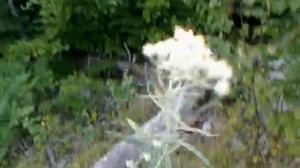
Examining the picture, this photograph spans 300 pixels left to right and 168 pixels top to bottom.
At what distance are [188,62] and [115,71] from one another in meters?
2.75

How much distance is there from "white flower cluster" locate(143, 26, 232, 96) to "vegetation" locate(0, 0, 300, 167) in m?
0.48

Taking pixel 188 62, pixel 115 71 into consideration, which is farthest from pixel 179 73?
pixel 115 71

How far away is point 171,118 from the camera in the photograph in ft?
10.7

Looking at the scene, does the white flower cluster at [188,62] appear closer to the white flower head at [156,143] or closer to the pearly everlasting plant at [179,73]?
the pearly everlasting plant at [179,73]

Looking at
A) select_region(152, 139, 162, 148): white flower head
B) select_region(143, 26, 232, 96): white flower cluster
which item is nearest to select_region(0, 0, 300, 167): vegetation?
select_region(143, 26, 232, 96): white flower cluster

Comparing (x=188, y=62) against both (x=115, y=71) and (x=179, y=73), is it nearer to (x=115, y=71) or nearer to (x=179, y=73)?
(x=179, y=73)

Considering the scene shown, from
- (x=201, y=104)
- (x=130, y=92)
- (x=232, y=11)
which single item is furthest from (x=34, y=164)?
(x=232, y=11)

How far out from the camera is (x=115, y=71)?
5.91 metres

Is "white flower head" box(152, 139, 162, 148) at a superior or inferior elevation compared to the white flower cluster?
inferior

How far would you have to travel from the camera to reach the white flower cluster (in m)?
3.17

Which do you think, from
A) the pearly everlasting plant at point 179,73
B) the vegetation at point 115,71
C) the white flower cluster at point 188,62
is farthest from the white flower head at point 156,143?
the vegetation at point 115,71

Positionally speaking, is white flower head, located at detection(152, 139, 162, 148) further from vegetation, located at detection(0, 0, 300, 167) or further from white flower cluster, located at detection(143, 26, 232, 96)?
vegetation, located at detection(0, 0, 300, 167)

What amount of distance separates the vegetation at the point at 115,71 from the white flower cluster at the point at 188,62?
484 mm

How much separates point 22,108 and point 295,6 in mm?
2094
